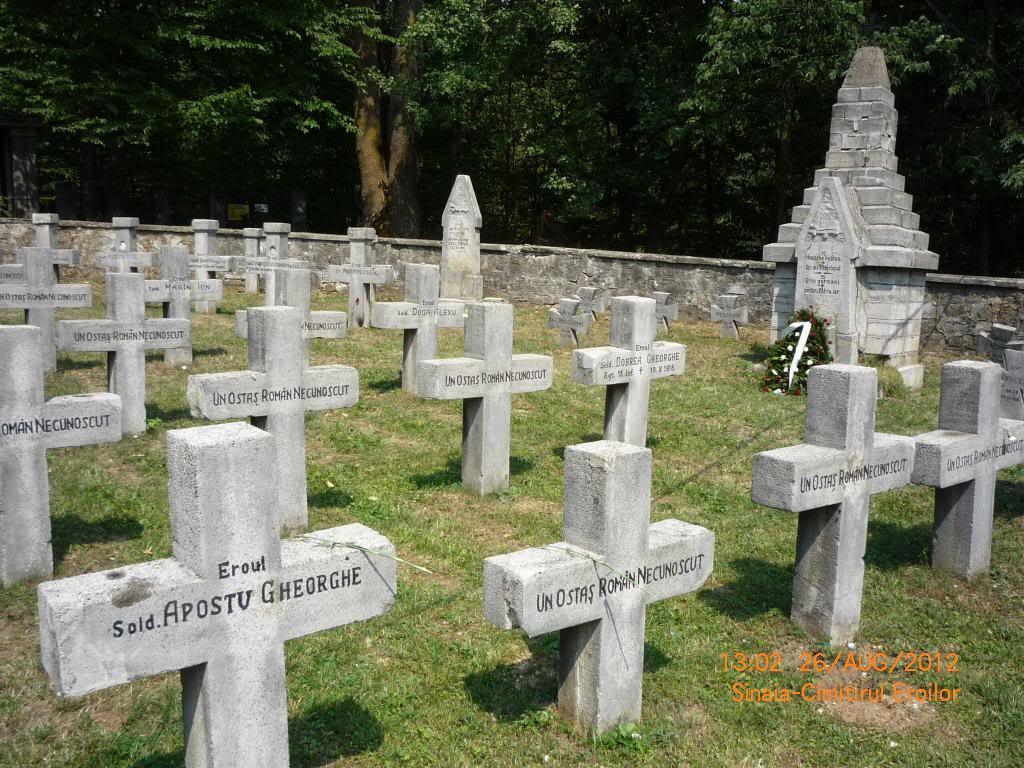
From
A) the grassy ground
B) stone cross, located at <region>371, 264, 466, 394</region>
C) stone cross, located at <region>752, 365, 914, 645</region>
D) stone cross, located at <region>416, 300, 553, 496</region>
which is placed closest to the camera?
the grassy ground

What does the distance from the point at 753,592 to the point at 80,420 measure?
3916mm

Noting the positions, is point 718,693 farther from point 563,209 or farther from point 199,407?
point 563,209

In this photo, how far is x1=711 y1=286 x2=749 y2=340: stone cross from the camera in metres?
15.3

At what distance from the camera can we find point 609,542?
11.6 feet

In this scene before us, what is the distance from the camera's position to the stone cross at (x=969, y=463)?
212 inches

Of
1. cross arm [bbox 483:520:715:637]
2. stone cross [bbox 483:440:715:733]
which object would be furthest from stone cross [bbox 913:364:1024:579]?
stone cross [bbox 483:440:715:733]

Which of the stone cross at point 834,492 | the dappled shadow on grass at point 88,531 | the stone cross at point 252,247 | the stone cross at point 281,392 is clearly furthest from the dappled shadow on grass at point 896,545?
the stone cross at point 252,247

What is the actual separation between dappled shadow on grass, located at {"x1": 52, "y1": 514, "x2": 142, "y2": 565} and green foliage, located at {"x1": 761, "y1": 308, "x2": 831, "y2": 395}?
310 inches

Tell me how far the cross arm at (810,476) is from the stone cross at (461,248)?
44.7 ft

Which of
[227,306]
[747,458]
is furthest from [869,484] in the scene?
[227,306]

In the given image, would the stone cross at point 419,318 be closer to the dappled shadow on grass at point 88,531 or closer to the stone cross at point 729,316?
the dappled shadow on grass at point 88,531

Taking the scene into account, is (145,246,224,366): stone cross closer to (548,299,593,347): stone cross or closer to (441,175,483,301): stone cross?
(548,299,593,347): stone cross

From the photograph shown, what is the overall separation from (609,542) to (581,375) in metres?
3.82

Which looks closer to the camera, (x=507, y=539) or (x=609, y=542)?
(x=609, y=542)
